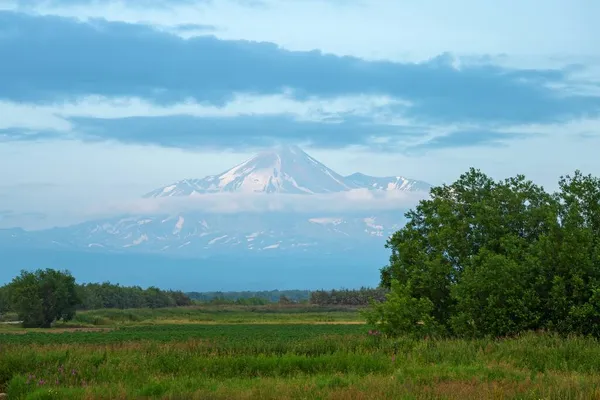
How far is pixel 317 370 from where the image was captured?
2622 cm

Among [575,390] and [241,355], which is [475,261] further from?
[575,390]

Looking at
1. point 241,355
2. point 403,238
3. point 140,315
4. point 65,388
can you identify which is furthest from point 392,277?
point 140,315

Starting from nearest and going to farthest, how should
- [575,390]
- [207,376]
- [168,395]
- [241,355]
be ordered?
[575,390] < [168,395] < [207,376] < [241,355]

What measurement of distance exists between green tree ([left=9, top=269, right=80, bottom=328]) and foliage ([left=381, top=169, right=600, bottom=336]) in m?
70.3

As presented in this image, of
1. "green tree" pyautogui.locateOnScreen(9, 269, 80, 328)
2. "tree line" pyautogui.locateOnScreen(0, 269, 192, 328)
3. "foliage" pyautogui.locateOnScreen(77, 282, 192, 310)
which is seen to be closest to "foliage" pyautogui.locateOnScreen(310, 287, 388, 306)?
"foliage" pyautogui.locateOnScreen(77, 282, 192, 310)

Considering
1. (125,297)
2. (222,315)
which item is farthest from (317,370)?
(125,297)

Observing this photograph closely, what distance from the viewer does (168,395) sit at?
19.7 m

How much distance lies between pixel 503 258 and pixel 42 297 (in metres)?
80.7

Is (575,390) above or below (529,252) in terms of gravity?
below

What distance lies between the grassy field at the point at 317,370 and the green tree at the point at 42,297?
242 ft

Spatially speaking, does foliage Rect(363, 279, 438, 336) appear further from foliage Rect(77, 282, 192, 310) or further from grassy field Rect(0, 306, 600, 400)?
foliage Rect(77, 282, 192, 310)

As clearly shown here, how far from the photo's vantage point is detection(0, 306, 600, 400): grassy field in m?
19.4

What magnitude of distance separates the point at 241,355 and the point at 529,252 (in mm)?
14792

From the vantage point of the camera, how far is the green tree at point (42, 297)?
3986 inches
